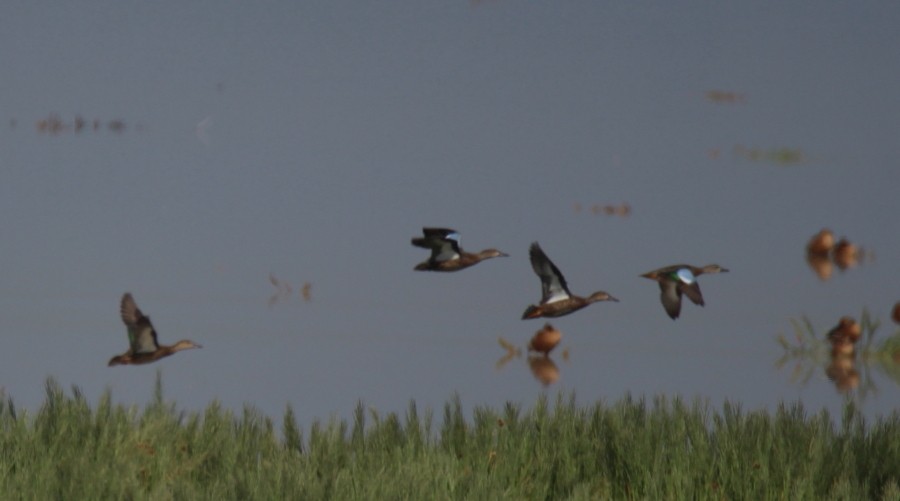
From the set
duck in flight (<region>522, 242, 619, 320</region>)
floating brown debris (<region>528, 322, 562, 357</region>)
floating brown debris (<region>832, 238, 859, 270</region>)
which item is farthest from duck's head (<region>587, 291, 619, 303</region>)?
floating brown debris (<region>832, 238, 859, 270</region>)

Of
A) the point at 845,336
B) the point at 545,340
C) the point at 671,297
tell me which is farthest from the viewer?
the point at 845,336

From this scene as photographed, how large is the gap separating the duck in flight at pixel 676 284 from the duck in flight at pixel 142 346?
3093 millimetres

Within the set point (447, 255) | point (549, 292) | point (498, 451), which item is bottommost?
point (498, 451)

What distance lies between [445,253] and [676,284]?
5.50 feet

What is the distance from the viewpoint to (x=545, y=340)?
1011cm

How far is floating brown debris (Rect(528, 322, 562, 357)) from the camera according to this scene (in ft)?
33.0

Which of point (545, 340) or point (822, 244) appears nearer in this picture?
point (545, 340)

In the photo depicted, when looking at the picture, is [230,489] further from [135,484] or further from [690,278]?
[690,278]

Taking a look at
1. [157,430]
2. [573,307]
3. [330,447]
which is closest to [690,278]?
[573,307]

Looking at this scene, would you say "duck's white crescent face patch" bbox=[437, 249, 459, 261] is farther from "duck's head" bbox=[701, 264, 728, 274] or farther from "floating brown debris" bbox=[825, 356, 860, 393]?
"floating brown debris" bbox=[825, 356, 860, 393]

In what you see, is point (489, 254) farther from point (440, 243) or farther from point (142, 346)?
point (142, 346)

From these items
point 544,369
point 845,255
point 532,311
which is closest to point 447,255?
point 532,311

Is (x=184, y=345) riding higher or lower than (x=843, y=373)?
higher

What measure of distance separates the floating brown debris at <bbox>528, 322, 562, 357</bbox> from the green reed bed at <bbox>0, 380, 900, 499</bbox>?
4.78 ft
